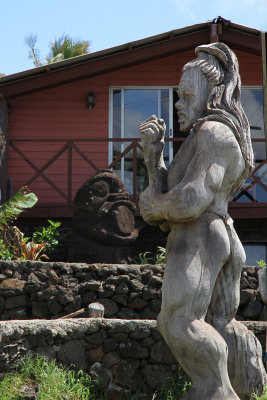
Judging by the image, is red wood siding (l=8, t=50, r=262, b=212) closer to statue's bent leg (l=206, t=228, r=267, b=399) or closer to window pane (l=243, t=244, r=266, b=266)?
window pane (l=243, t=244, r=266, b=266)

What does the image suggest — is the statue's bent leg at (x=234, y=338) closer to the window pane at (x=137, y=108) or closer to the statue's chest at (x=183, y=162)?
the statue's chest at (x=183, y=162)

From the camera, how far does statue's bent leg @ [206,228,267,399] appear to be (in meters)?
4.65

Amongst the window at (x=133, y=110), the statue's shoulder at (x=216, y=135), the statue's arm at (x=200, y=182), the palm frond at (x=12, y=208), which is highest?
the window at (x=133, y=110)

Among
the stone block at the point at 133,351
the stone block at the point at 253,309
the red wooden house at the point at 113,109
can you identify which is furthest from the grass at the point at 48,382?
the red wooden house at the point at 113,109

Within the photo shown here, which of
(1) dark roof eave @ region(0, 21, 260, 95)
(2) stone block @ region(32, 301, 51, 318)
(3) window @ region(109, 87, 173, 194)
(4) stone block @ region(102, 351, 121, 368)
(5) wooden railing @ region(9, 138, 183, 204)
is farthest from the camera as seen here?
(3) window @ region(109, 87, 173, 194)

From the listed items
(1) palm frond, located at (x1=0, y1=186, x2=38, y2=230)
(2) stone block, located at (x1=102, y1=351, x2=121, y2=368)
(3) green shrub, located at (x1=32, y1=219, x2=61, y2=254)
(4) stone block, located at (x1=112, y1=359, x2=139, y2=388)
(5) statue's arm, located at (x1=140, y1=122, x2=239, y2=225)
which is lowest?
(4) stone block, located at (x1=112, y1=359, x2=139, y2=388)

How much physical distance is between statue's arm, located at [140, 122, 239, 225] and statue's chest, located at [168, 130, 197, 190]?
12 cm

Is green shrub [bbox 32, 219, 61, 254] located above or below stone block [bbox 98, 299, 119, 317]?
above

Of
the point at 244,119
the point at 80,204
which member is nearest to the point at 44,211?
the point at 80,204

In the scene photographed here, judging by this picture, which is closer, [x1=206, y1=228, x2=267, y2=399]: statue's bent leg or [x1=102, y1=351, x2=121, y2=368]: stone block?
[x1=206, y1=228, x2=267, y2=399]: statue's bent leg

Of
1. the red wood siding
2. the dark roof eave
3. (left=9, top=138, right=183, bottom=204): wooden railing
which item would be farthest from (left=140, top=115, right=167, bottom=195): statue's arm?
the red wood siding

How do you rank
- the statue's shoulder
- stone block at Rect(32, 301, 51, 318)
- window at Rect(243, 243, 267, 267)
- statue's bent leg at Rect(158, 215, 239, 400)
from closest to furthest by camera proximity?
1. statue's bent leg at Rect(158, 215, 239, 400)
2. the statue's shoulder
3. stone block at Rect(32, 301, 51, 318)
4. window at Rect(243, 243, 267, 267)

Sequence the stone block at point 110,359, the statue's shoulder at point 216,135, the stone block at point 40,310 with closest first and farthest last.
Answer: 1. the statue's shoulder at point 216,135
2. the stone block at point 110,359
3. the stone block at point 40,310

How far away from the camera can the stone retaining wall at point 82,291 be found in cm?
897
